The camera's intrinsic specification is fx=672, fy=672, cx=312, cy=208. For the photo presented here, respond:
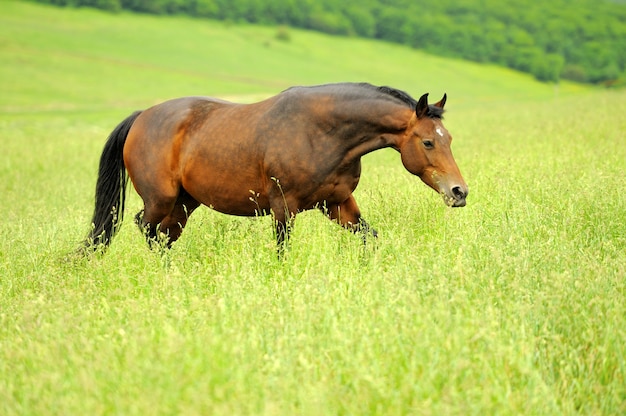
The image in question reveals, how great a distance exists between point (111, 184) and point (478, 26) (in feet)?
349

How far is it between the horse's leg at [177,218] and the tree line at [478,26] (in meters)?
81.3

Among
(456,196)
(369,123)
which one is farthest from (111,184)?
(456,196)

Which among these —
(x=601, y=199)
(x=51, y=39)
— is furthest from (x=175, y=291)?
(x=51, y=39)

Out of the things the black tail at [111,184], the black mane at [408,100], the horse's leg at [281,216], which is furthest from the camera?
the black tail at [111,184]

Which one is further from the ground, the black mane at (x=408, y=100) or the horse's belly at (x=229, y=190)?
the black mane at (x=408, y=100)

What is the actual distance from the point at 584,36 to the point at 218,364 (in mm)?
107842

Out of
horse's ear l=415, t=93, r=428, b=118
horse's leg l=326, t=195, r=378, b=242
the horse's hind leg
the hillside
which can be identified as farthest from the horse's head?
the hillside

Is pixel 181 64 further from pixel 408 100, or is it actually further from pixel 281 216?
pixel 408 100

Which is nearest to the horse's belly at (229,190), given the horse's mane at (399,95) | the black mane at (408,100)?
the horse's mane at (399,95)

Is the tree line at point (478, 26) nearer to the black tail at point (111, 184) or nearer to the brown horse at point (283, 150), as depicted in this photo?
the black tail at point (111, 184)

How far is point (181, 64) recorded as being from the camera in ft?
217

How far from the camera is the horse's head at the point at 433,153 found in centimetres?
583

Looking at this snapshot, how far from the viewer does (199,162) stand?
6840 mm

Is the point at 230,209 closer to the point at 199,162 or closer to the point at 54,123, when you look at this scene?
the point at 199,162
